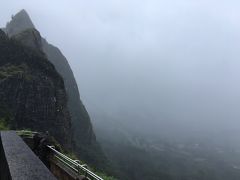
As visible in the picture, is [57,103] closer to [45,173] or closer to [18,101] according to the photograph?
[18,101]

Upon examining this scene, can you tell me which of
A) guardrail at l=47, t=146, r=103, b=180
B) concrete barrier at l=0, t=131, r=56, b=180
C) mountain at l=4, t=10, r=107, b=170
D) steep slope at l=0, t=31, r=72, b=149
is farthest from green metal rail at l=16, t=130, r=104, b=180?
mountain at l=4, t=10, r=107, b=170

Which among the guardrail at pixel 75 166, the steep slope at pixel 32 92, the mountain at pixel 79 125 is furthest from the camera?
the mountain at pixel 79 125

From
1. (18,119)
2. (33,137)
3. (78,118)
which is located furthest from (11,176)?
(78,118)

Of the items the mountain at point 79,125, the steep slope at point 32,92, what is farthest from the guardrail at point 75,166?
the mountain at point 79,125

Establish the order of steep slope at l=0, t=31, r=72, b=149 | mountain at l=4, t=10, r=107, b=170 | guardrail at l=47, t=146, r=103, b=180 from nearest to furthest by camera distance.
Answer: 1. guardrail at l=47, t=146, r=103, b=180
2. steep slope at l=0, t=31, r=72, b=149
3. mountain at l=4, t=10, r=107, b=170

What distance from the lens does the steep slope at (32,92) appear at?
274ft

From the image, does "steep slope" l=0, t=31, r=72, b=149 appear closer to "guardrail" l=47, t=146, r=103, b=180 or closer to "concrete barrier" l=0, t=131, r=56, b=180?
"guardrail" l=47, t=146, r=103, b=180

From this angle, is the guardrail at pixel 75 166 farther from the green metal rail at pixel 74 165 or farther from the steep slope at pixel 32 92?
the steep slope at pixel 32 92

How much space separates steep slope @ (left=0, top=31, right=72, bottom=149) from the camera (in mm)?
83500

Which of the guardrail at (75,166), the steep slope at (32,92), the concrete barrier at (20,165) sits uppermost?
the steep slope at (32,92)

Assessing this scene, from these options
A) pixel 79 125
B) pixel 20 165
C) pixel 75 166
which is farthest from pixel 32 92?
pixel 79 125

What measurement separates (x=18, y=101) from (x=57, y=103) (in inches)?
485

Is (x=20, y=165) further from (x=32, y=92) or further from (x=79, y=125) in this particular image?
(x=79, y=125)

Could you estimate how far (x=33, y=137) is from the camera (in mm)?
13656
